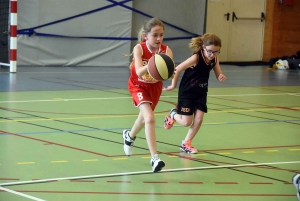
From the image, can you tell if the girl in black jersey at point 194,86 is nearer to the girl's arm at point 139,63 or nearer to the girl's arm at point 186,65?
the girl's arm at point 186,65

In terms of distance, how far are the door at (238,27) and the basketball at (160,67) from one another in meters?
A: 14.4

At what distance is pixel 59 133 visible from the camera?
7.40 m

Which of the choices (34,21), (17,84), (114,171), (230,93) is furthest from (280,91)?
(114,171)

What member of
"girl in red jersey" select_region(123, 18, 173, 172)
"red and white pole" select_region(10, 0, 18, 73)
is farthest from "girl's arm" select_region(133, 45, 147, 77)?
"red and white pole" select_region(10, 0, 18, 73)

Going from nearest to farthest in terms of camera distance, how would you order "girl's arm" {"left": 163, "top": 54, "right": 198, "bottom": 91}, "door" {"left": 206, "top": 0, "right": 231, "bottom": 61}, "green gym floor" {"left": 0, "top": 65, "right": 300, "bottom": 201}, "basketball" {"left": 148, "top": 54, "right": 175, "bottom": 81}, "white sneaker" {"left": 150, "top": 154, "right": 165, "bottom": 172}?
"green gym floor" {"left": 0, "top": 65, "right": 300, "bottom": 201} → "white sneaker" {"left": 150, "top": 154, "right": 165, "bottom": 172} → "basketball" {"left": 148, "top": 54, "right": 175, "bottom": 81} → "girl's arm" {"left": 163, "top": 54, "right": 198, "bottom": 91} → "door" {"left": 206, "top": 0, "right": 231, "bottom": 61}

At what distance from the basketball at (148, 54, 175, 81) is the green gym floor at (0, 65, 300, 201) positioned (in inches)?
34.8

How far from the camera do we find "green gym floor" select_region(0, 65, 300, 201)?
198 inches

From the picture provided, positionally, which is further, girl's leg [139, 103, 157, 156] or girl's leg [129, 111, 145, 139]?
girl's leg [129, 111, 145, 139]

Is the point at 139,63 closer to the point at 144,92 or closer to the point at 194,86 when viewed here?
the point at 144,92

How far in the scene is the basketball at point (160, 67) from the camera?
18.6 feet

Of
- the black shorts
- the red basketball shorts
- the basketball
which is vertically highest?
the basketball

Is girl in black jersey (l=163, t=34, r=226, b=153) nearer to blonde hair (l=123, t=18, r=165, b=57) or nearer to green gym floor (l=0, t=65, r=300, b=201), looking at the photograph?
green gym floor (l=0, t=65, r=300, b=201)

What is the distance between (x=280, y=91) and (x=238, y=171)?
7.61 metres

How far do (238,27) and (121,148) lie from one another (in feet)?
48.1
